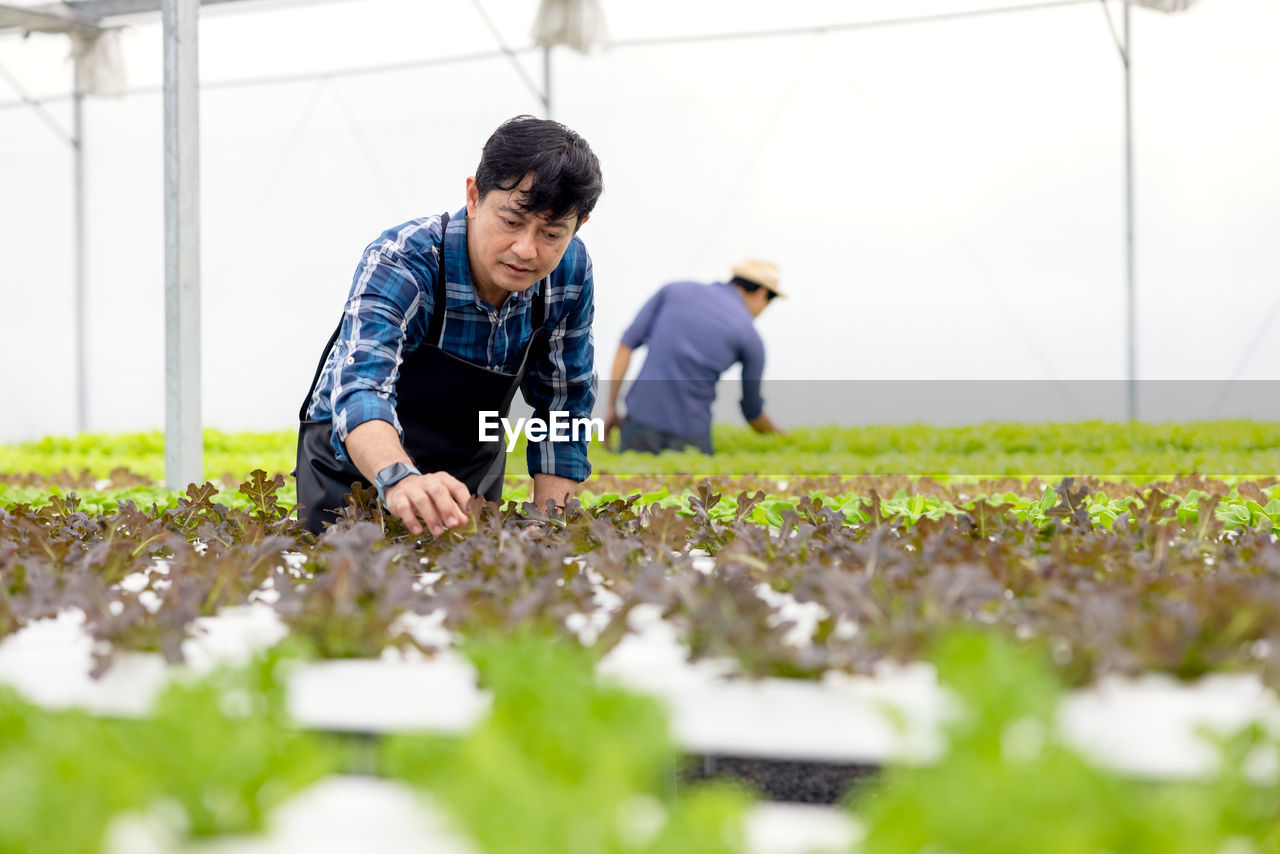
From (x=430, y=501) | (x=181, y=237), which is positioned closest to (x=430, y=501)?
(x=430, y=501)

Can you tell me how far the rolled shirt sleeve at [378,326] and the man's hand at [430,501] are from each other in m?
0.27

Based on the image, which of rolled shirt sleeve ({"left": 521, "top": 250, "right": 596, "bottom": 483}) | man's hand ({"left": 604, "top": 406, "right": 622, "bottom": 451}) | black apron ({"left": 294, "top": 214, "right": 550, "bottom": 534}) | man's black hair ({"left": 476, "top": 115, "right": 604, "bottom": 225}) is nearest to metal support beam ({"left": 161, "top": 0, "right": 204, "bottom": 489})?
black apron ({"left": 294, "top": 214, "right": 550, "bottom": 534})

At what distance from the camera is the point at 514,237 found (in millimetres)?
2391

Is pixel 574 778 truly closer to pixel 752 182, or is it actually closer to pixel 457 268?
pixel 457 268

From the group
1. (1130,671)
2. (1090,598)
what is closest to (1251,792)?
(1130,671)

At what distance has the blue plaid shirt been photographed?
2.33 meters

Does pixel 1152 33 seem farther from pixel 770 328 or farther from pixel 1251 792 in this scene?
pixel 1251 792

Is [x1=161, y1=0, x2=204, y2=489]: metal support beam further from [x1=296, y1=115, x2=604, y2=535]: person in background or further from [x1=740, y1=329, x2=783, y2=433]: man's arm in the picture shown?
[x1=740, y1=329, x2=783, y2=433]: man's arm

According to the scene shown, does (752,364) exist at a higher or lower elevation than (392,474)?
higher

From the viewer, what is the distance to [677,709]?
1.01 m

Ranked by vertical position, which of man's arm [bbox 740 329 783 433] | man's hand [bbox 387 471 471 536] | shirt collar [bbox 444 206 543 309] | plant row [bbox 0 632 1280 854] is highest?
shirt collar [bbox 444 206 543 309]

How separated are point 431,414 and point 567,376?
38 cm

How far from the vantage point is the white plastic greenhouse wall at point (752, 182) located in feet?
26.9

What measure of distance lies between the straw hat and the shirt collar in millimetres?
4300
